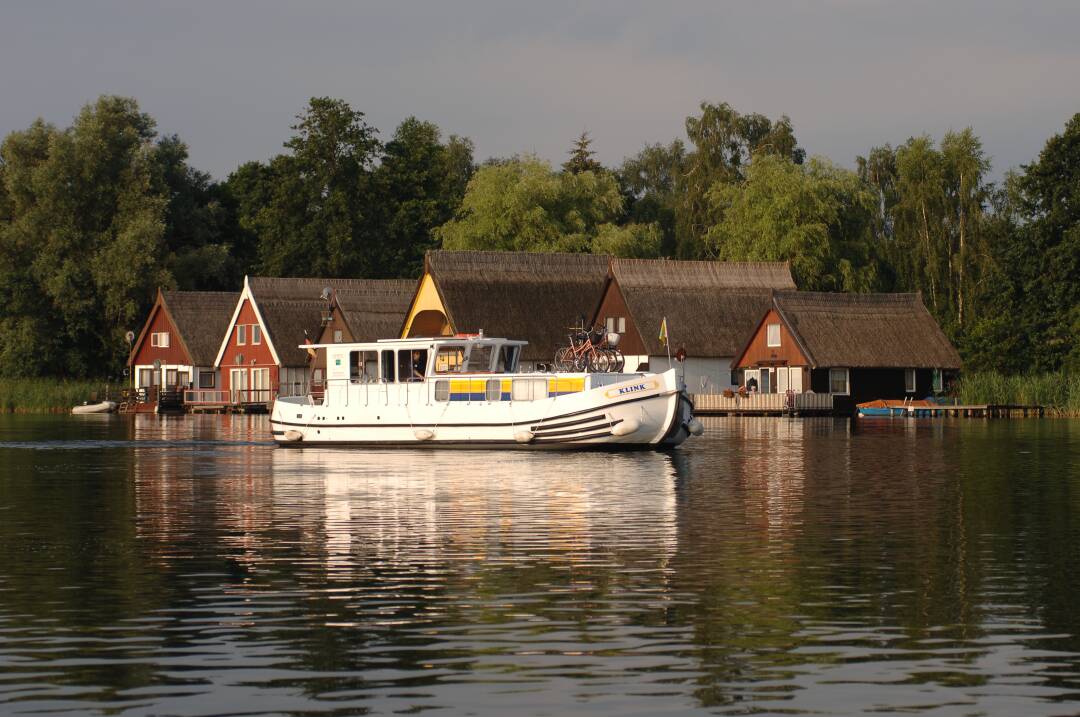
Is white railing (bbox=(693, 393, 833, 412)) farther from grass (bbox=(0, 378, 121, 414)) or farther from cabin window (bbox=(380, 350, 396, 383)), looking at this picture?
grass (bbox=(0, 378, 121, 414))

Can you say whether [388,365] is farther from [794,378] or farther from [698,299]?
[698,299]

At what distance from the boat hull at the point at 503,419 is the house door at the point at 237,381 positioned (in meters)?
51.8

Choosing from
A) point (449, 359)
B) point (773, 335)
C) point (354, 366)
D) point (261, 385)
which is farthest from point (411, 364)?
point (261, 385)

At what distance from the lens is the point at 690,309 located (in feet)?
311

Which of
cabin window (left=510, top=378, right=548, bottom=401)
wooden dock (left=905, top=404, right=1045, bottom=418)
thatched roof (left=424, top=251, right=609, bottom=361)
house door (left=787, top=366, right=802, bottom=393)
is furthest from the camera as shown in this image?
thatched roof (left=424, top=251, right=609, bottom=361)

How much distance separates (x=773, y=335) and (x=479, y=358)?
42502mm

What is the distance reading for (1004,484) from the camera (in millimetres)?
34156

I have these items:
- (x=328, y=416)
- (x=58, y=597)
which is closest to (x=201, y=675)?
(x=58, y=597)

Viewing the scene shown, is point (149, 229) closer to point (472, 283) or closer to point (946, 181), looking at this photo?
point (472, 283)

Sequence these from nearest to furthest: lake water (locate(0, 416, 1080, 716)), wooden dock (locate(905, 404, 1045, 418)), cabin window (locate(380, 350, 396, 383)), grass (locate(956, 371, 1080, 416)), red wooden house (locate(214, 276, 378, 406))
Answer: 1. lake water (locate(0, 416, 1080, 716))
2. cabin window (locate(380, 350, 396, 383))
3. grass (locate(956, 371, 1080, 416))
4. wooden dock (locate(905, 404, 1045, 418))
5. red wooden house (locate(214, 276, 378, 406))

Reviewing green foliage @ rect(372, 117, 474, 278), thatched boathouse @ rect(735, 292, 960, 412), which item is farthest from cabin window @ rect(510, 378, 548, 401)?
green foliage @ rect(372, 117, 474, 278)

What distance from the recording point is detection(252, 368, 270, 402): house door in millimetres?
102875

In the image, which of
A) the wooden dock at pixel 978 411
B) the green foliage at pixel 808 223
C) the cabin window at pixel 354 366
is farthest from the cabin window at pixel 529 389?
the green foliage at pixel 808 223

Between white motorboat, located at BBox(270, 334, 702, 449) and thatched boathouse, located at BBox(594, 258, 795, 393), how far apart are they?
39.7 m
